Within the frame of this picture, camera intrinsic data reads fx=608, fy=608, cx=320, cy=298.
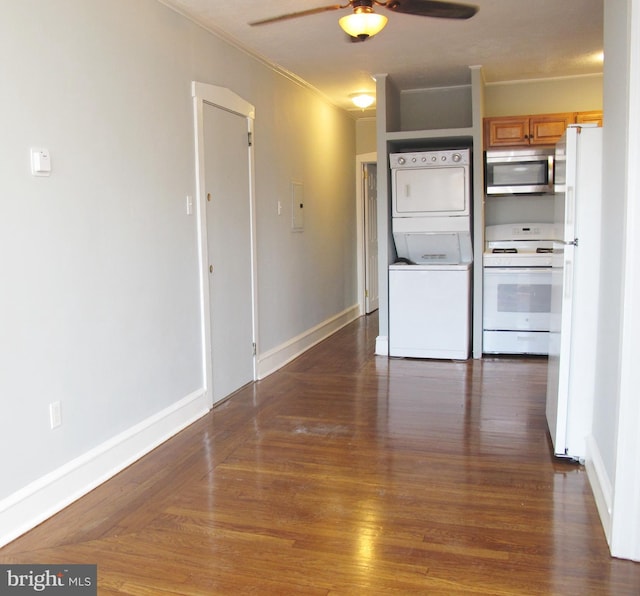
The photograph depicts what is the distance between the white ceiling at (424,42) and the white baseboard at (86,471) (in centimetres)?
240

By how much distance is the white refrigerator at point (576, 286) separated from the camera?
2832 mm

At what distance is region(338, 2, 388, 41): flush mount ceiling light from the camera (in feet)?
9.62

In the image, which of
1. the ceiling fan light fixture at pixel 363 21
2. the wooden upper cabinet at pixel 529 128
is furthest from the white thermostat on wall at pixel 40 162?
the wooden upper cabinet at pixel 529 128

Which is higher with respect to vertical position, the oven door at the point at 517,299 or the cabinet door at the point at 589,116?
the cabinet door at the point at 589,116

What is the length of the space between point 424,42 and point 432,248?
1.83 meters

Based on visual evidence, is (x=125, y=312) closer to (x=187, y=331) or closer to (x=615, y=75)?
(x=187, y=331)

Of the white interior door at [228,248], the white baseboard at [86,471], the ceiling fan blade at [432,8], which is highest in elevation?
the ceiling fan blade at [432,8]

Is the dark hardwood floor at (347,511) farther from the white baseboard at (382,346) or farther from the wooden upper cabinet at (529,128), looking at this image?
the wooden upper cabinet at (529,128)

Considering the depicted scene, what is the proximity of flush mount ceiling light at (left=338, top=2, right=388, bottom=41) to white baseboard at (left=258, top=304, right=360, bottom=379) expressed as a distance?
2.64 m

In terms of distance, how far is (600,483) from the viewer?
256 cm

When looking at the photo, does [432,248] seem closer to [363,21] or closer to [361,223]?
[361,223]

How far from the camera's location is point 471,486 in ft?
9.25

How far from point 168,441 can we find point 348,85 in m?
3.82

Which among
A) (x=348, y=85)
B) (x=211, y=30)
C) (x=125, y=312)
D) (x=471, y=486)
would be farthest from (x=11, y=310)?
(x=348, y=85)
